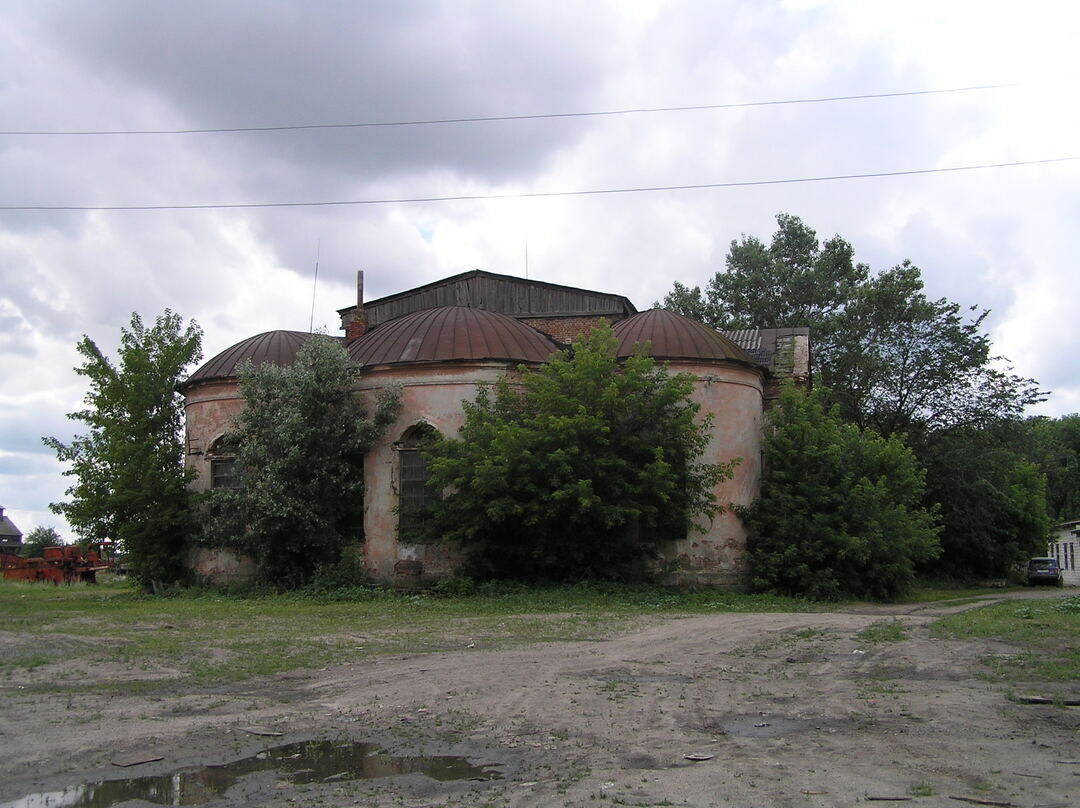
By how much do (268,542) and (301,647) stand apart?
1224 cm

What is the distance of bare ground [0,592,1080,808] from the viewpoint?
21.4 feet

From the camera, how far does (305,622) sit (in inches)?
725

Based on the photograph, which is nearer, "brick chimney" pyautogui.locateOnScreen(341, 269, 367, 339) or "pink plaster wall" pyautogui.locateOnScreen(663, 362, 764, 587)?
"pink plaster wall" pyautogui.locateOnScreen(663, 362, 764, 587)

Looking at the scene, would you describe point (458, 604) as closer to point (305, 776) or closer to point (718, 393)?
point (718, 393)

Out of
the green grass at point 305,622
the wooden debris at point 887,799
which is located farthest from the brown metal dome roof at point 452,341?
the wooden debris at point 887,799

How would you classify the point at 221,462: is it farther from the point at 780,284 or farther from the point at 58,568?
the point at 780,284

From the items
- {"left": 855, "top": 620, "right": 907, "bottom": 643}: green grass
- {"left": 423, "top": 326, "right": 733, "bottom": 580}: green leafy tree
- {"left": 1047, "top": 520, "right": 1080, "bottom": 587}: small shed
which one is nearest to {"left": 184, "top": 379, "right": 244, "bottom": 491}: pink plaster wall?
{"left": 423, "top": 326, "right": 733, "bottom": 580}: green leafy tree

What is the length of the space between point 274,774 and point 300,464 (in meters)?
19.1

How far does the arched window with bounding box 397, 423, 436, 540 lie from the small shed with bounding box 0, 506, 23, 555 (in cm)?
7184

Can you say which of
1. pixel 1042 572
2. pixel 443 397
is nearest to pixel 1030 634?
pixel 443 397

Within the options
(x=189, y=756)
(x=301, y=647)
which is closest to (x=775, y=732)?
(x=189, y=756)

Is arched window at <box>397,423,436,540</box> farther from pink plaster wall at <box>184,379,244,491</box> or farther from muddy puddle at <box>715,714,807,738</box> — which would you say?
muddy puddle at <box>715,714,807,738</box>

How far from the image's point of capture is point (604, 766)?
23.5ft

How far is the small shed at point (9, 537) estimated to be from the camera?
85.9m
